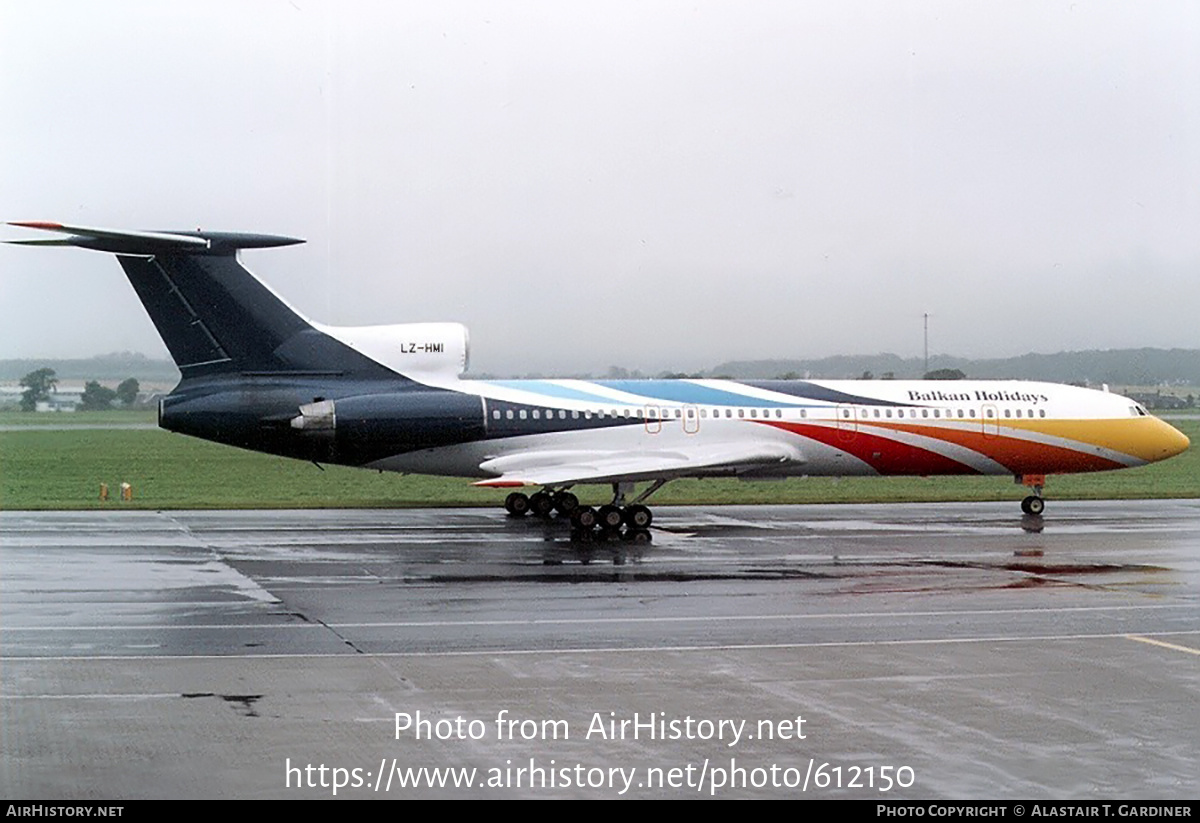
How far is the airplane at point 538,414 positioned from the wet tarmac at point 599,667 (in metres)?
3.45

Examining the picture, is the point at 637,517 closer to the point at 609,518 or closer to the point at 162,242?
the point at 609,518

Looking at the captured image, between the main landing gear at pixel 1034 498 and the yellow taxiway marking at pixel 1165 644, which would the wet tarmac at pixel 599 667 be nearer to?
the yellow taxiway marking at pixel 1165 644

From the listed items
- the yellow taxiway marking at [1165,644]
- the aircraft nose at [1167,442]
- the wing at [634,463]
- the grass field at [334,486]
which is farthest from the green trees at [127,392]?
the yellow taxiway marking at [1165,644]

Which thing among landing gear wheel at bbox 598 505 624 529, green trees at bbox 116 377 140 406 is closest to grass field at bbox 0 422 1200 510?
landing gear wheel at bbox 598 505 624 529

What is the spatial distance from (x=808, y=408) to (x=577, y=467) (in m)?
5.89

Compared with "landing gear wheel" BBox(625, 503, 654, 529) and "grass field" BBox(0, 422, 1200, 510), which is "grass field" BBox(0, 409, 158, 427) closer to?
"grass field" BBox(0, 422, 1200, 510)

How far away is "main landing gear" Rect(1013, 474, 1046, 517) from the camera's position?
34.5 meters

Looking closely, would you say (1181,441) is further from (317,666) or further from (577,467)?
(317,666)

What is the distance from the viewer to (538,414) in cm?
3269

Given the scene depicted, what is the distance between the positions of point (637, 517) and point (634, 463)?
142 cm

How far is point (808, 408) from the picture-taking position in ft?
111

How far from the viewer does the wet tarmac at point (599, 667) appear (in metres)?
11.2

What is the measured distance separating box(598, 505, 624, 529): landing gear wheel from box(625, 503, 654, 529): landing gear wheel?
0.90ft

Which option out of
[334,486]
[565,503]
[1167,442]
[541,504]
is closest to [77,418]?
[334,486]
